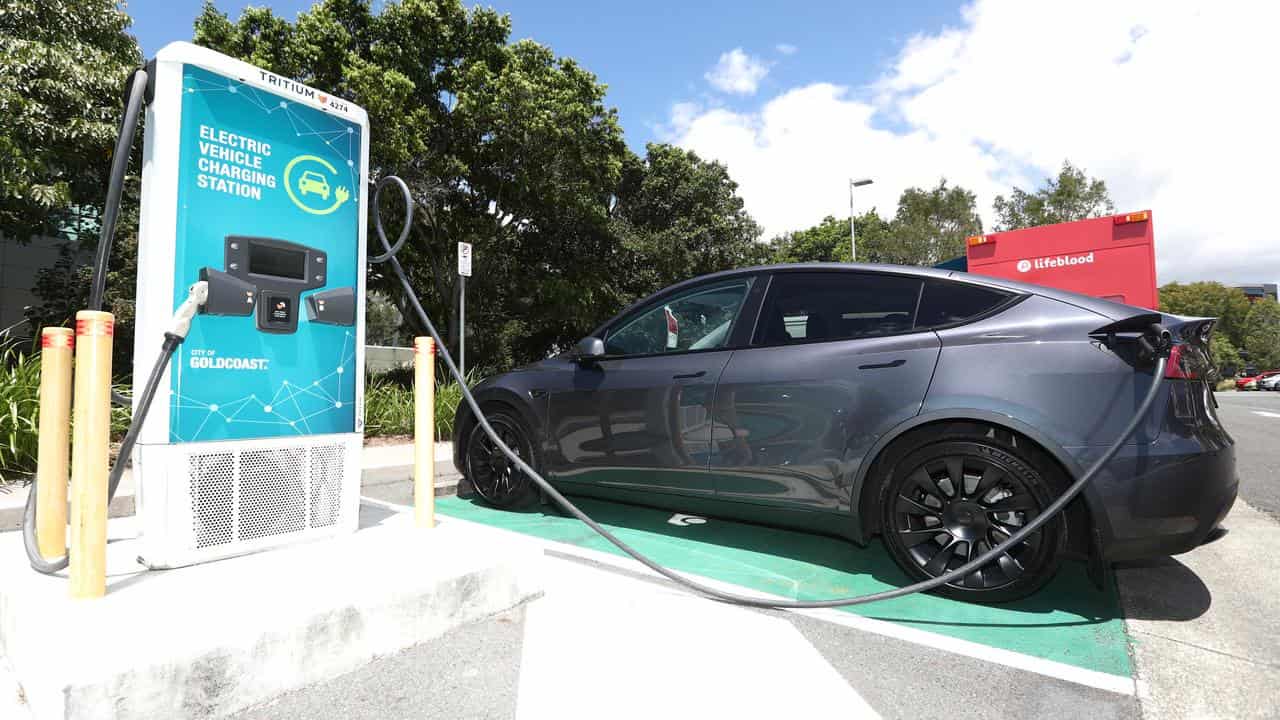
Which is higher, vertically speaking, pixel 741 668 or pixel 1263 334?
pixel 1263 334

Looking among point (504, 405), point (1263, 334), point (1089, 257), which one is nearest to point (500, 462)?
point (504, 405)

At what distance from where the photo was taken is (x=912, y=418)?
290 cm

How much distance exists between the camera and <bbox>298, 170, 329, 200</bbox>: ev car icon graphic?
9.94 feet

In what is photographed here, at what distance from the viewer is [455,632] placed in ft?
8.46

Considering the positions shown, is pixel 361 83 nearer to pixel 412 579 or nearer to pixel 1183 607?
pixel 412 579

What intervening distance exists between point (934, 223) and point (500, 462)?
28.4m

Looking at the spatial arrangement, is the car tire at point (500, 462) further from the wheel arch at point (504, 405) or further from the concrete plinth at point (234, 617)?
the concrete plinth at point (234, 617)

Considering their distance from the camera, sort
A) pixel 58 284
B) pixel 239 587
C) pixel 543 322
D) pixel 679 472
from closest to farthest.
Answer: pixel 239 587 → pixel 679 472 → pixel 58 284 → pixel 543 322

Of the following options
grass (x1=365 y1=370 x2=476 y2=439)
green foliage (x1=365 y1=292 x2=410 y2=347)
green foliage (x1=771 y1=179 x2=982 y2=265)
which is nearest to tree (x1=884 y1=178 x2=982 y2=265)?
green foliage (x1=771 y1=179 x2=982 y2=265)

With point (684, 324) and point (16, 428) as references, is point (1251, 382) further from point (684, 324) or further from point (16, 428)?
point (16, 428)

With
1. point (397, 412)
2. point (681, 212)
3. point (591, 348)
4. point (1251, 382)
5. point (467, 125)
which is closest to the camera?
point (591, 348)

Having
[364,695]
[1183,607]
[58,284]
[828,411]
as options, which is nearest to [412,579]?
[364,695]

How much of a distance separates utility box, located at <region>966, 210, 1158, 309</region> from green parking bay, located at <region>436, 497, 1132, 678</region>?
4.52 m

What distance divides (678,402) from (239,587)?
2184 mm
